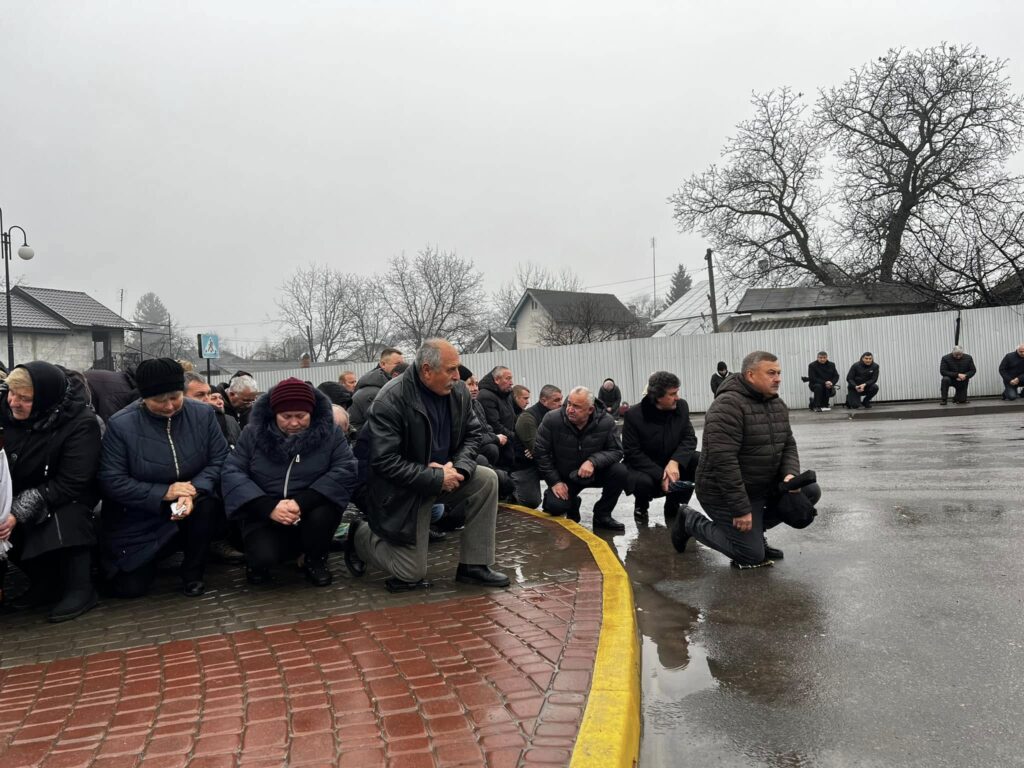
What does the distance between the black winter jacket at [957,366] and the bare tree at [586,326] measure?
1897cm

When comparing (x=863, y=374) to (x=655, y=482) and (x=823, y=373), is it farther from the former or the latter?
(x=655, y=482)

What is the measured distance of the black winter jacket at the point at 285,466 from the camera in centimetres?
518

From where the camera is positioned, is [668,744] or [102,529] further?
[102,529]

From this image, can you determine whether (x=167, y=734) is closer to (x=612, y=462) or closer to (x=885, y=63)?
(x=612, y=462)

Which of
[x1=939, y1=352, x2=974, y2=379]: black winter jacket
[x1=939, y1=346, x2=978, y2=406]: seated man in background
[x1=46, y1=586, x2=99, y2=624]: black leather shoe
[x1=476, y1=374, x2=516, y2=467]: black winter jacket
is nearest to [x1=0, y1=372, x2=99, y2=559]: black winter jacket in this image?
[x1=46, y1=586, x2=99, y2=624]: black leather shoe

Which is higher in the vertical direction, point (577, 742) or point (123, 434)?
point (123, 434)

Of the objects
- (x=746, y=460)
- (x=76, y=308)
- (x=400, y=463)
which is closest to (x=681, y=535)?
(x=746, y=460)

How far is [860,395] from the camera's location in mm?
19922

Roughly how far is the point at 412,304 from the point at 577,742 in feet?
153

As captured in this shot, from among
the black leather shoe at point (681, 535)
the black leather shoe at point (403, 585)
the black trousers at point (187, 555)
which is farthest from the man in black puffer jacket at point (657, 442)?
the black trousers at point (187, 555)

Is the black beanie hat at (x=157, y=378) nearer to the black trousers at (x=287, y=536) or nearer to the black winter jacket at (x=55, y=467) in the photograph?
the black winter jacket at (x=55, y=467)

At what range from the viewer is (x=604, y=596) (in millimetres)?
4680

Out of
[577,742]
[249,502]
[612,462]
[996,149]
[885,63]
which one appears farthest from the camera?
[885,63]

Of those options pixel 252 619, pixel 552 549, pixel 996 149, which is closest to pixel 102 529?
pixel 252 619
